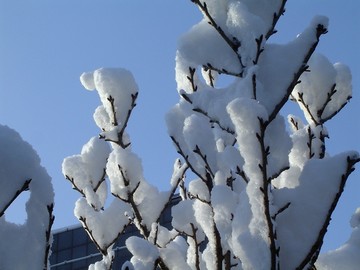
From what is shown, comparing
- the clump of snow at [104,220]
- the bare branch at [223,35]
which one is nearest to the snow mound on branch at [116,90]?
the clump of snow at [104,220]

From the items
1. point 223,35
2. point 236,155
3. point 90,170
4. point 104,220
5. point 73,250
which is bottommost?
point 236,155

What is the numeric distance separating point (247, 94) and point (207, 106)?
263 millimetres

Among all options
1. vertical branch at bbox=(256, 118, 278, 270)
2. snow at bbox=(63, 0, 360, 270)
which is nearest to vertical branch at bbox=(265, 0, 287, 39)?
snow at bbox=(63, 0, 360, 270)

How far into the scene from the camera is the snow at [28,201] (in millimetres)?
2318

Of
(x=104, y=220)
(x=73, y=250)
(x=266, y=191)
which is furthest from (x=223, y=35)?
(x=73, y=250)

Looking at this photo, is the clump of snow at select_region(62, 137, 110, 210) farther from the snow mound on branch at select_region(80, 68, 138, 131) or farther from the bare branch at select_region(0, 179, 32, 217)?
the bare branch at select_region(0, 179, 32, 217)

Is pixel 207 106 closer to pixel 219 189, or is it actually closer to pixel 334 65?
pixel 219 189

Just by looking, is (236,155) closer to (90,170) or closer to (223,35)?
(223,35)

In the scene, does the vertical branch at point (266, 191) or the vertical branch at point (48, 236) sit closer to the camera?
the vertical branch at point (266, 191)

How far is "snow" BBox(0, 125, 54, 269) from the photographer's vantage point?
91.3 inches

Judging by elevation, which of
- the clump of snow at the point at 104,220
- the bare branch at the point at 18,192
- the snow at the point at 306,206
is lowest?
the snow at the point at 306,206

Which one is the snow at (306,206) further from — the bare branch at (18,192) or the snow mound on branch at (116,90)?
the snow mound on branch at (116,90)

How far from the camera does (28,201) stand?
247cm

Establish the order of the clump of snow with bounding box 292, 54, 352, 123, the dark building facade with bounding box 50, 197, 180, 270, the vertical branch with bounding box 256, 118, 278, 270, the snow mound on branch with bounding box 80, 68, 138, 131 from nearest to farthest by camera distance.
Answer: the vertical branch with bounding box 256, 118, 278, 270 → the clump of snow with bounding box 292, 54, 352, 123 → the snow mound on branch with bounding box 80, 68, 138, 131 → the dark building facade with bounding box 50, 197, 180, 270
